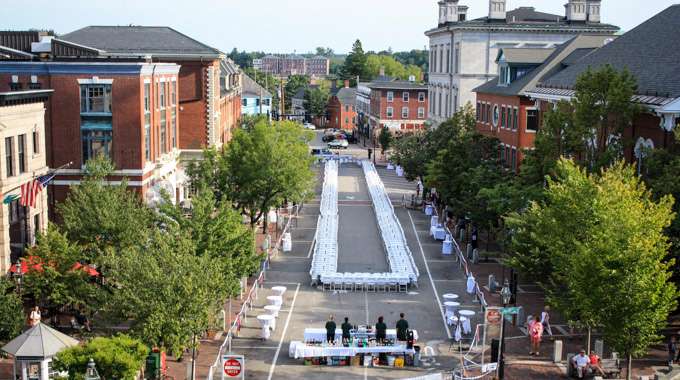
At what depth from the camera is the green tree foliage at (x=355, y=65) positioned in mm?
186250

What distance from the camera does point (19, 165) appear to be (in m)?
31.5

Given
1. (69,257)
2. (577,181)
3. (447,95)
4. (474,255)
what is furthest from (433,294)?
(447,95)

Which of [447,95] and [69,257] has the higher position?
[447,95]

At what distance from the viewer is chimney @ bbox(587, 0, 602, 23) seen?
3157 inches

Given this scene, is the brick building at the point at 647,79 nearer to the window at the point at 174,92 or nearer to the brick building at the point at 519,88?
the brick building at the point at 519,88

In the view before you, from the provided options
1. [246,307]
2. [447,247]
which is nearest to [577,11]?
[447,247]

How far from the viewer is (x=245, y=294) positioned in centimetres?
3381

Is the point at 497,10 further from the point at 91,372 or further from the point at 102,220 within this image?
the point at 91,372

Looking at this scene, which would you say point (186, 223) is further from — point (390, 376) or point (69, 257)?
point (390, 376)

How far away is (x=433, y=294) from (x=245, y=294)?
852 centimetres

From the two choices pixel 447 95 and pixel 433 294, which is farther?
pixel 447 95

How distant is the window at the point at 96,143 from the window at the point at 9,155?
876 centimetres

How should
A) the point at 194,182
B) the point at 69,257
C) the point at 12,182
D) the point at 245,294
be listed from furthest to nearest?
1. the point at 194,182
2. the point at 245,294
3. the point at 12,182
4. the point at 69,257

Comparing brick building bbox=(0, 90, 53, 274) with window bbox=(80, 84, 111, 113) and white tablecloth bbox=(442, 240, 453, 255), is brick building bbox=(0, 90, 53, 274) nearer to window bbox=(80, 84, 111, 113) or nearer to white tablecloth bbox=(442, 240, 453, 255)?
window bbox=(80, 84, 111, 113)
